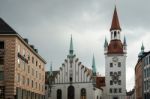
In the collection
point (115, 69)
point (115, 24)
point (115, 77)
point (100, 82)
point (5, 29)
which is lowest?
point (100, 82)

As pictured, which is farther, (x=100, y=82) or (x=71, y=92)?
(x=100, y=82)

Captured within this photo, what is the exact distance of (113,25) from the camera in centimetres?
12181

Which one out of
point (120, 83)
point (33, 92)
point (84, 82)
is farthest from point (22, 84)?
point (120, 83)

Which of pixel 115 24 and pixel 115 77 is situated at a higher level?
pixel 115 24

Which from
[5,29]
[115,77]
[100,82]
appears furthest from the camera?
[100,82]

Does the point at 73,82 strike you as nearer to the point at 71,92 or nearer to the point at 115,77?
the point at 71,92

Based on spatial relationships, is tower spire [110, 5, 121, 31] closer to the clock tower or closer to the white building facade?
the clock tower

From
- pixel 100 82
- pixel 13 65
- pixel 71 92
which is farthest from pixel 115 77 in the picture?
pixel 13 65

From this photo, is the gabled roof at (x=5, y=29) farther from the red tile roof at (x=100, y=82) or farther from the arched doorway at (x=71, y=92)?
the red tile roof at (x=100, y=82)

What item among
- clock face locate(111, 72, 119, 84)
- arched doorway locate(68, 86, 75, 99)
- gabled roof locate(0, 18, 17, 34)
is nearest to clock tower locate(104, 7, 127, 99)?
clock face locate(111, 72, 119, 84)

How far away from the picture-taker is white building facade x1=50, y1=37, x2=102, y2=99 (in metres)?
101

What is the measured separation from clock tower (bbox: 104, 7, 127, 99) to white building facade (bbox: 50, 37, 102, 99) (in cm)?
1139

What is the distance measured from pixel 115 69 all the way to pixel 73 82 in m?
18.9

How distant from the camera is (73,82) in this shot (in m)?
102
